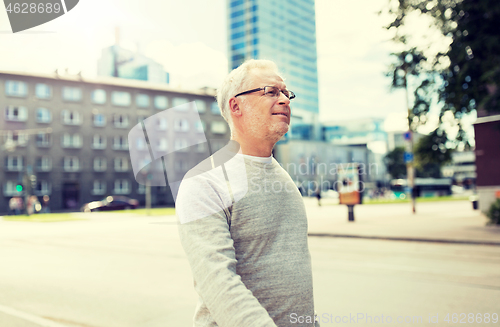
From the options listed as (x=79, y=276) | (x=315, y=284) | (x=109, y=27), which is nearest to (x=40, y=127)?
(x=79, y=276)

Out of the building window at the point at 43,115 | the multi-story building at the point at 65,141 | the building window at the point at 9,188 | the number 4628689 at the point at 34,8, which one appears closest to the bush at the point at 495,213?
the number 4628689 at the point at 34,8

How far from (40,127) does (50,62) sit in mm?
47682

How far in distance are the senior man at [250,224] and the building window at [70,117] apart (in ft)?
161

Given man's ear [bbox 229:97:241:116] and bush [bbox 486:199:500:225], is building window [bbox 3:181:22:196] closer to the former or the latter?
bush [bbox 486:199:500:225]

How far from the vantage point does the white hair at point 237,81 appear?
1.58 metres

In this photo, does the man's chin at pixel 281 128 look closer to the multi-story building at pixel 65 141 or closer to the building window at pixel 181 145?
the building window at pixel 181 145

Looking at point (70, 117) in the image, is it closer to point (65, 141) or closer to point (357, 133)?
point (65, 141)

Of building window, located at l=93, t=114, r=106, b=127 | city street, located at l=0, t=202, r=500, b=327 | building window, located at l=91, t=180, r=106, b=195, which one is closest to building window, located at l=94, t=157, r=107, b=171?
building window, located at l=91, t=180, r=106, b=195

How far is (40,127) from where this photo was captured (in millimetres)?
45000

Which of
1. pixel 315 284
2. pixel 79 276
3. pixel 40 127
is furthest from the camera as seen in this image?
pixel 40 127

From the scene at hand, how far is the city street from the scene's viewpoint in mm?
5094

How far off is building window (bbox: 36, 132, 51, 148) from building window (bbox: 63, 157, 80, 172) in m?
2.48

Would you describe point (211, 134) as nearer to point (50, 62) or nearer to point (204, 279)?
point (204, 279)

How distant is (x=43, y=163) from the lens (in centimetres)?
4588
